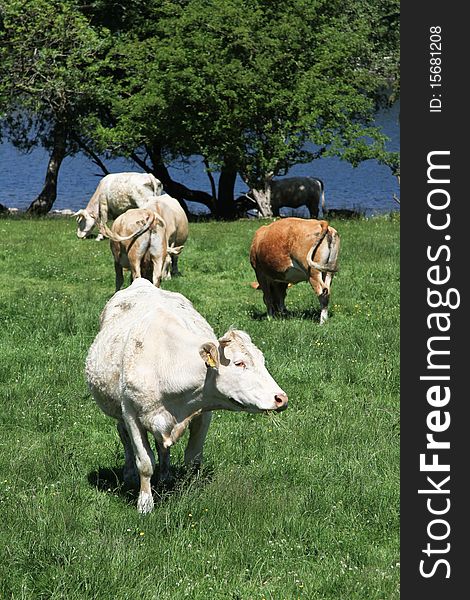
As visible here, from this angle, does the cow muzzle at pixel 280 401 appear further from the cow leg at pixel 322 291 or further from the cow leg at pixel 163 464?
the cow leg at pixel 322 291

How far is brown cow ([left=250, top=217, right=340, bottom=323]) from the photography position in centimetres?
1507

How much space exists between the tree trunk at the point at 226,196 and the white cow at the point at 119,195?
9.25m

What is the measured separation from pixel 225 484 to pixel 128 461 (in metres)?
1.00

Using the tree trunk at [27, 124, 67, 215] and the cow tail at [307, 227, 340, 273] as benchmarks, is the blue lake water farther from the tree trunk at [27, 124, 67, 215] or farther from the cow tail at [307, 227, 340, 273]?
the cow tail at [307, 227, 340, 273]

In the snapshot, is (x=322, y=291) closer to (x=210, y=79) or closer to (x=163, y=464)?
(x=163, y=464)

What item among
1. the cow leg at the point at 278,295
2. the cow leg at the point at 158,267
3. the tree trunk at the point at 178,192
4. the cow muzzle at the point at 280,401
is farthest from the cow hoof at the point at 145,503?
the tree trunk at the point at 178,192

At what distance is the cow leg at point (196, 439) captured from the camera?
769cm

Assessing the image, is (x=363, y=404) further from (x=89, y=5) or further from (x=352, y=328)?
(x=89, y=5)

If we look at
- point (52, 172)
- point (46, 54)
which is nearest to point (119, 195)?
point (46, 54)

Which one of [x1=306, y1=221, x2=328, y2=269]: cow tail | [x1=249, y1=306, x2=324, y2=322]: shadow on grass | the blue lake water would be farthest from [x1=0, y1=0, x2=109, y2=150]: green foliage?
[x1=306, y1=221, x2=328, y2=269]: cow tail

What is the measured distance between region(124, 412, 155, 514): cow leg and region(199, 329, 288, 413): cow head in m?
0.75

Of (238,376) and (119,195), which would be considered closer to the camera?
(238,376)

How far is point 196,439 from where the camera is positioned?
7.77 metres

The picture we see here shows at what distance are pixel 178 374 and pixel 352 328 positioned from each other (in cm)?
729
